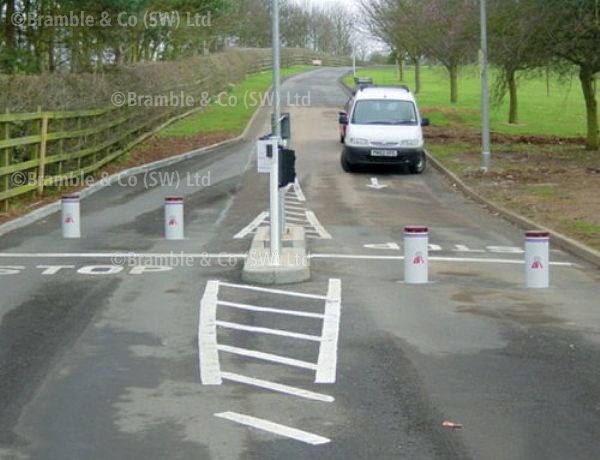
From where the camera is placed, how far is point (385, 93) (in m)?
29.2

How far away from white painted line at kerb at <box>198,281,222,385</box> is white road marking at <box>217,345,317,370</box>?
12 cm

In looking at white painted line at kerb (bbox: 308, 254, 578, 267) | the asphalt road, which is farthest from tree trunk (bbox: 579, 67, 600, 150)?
white painted line at kerb (bbox: 308, 254, 578, 267)

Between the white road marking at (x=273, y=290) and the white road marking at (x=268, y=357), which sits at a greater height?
the white road marking at (x=273, y=290)

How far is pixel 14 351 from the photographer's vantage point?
9.03m

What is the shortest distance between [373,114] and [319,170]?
204 cm

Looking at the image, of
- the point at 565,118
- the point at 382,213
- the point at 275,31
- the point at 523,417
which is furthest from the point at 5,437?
the point at 565,118

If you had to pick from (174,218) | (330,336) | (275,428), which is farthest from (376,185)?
(275,428)

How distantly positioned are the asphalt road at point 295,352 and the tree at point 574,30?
1019cm

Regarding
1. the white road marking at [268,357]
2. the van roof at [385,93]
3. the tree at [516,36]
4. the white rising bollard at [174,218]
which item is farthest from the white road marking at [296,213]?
the white road marking at [268,357]

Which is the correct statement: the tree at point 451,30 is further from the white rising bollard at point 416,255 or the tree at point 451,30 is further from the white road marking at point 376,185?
the white rising bollard at point 416,255

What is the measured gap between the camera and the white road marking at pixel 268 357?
862 centimetres

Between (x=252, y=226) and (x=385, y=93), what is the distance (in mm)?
11858

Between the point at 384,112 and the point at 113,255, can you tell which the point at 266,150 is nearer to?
the point at 113,255

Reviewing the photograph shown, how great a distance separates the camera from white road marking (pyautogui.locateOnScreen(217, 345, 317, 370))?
8617 mm
